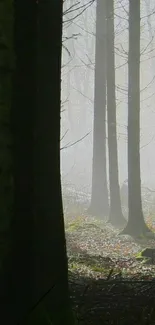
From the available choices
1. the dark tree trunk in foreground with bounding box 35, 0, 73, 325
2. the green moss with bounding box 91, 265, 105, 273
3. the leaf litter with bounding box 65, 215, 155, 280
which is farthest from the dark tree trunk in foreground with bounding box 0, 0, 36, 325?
the green moss with bounding box 91, 265, 105, 273

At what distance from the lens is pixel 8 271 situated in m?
3.30

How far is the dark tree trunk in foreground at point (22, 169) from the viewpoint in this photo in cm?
331

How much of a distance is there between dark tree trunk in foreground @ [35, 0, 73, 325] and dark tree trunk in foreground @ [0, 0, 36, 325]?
0.07 m

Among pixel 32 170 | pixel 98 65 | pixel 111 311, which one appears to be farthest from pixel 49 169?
pixel 98 65

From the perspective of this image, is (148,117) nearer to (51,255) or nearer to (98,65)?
(98,65)

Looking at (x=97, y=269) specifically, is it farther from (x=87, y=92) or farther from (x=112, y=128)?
(x=87, y=92)

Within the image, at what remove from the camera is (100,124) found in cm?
1919

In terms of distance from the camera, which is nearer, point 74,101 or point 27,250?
point 27,250

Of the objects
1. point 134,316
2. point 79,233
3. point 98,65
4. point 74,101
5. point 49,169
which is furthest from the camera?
point 74,101

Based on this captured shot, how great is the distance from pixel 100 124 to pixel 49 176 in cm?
1575

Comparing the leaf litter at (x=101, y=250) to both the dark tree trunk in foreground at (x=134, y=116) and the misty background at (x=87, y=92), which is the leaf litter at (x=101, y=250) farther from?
the misty background at (x=87, y=92)

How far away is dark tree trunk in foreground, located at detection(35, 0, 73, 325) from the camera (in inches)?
137

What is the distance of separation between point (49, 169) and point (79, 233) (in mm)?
9324

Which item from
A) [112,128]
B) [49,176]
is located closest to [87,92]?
[112,128]
